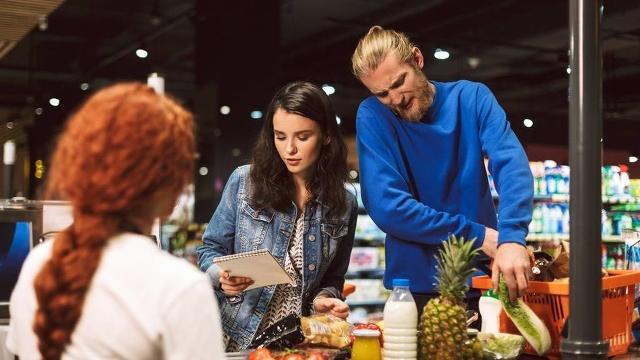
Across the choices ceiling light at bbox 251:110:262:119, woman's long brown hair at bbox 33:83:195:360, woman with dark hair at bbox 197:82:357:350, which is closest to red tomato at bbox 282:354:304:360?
woman with dark hair at bbox 197:82:357:350

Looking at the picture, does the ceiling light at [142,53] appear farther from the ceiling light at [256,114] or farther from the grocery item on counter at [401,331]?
the grocery item on counter at [401,331]

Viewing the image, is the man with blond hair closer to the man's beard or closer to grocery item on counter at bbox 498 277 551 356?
the man's beard

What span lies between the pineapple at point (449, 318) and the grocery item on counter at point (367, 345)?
13cm

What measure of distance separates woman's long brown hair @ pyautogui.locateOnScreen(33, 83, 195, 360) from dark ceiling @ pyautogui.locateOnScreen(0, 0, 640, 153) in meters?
8.68

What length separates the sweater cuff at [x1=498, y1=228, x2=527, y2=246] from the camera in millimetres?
2432

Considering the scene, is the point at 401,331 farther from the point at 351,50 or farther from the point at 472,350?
the point at 351,50

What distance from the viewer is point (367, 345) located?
2145mm

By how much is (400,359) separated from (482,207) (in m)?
0.84

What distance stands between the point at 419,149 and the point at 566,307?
0.76 metres

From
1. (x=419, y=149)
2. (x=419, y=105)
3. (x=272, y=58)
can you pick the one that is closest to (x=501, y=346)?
(x=419, y=149)

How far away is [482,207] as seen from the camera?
278 cm

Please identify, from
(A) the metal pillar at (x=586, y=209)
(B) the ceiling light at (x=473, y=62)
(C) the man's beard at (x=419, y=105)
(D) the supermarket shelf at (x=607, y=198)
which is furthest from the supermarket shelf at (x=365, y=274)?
(A) the metal pillar at (x=586, y=209)

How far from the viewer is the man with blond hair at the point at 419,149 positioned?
8.77 ft

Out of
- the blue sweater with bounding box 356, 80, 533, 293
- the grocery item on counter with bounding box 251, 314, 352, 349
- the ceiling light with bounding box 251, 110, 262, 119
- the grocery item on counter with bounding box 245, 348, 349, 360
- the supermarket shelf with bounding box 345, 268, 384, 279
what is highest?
the ceiling light with bounding box 251, 110, 262, 119
